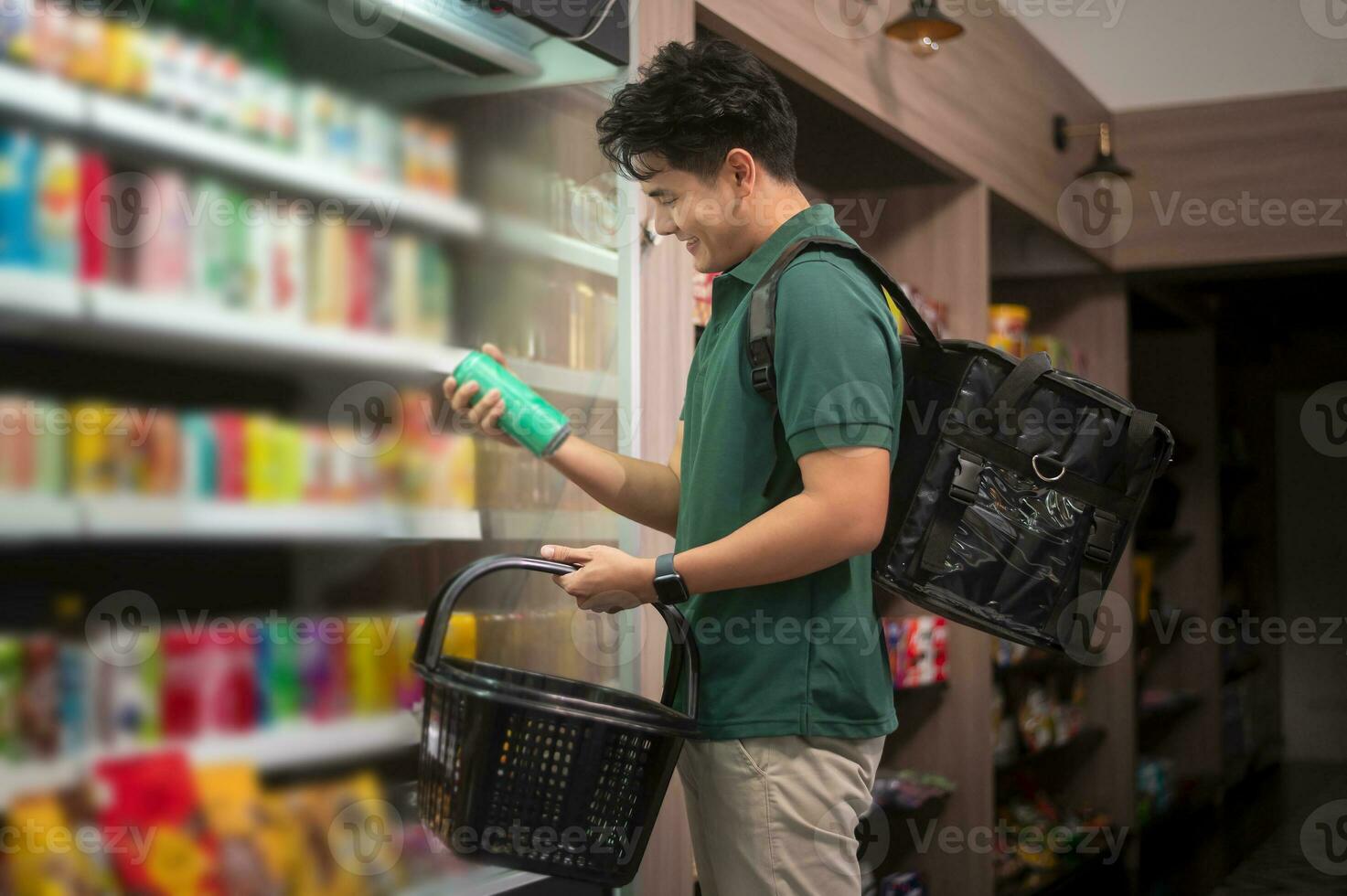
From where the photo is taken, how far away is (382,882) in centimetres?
191

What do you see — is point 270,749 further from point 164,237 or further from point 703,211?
point 703,211

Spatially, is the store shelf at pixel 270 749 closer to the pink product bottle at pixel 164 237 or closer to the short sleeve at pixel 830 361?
the pink product bottle at pixel 164 237

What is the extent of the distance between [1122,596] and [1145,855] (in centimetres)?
114

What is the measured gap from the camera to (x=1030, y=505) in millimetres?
1755

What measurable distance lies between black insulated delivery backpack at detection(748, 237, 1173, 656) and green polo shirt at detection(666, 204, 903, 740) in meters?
0.18

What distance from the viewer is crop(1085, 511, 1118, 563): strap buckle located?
174 centimetres

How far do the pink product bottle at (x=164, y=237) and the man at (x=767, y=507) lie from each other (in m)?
0.37

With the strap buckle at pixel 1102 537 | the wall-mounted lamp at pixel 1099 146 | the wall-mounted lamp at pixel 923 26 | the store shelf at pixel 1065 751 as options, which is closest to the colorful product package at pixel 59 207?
the strap buckle at pixel 1102 537

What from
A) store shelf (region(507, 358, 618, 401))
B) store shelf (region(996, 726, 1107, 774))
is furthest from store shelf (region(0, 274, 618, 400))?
store shelf (region(996, 726, 1107, 774))

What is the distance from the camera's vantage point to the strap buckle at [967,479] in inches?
68.9

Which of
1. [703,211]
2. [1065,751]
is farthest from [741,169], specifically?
[1065,751]

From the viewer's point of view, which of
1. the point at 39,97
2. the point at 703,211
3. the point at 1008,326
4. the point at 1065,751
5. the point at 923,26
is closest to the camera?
the point at 39,97

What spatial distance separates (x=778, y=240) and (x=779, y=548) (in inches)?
16.6

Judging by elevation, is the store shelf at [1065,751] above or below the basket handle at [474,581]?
below
